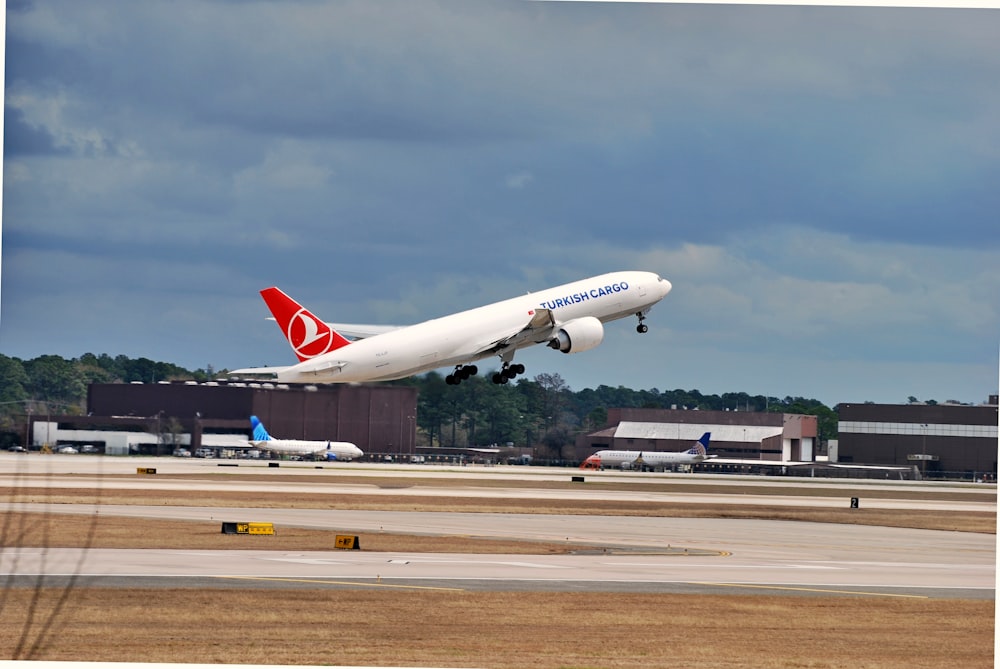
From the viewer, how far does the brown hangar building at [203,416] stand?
17400cm

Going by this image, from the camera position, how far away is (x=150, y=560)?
1703 inches

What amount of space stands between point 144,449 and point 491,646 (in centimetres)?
15410

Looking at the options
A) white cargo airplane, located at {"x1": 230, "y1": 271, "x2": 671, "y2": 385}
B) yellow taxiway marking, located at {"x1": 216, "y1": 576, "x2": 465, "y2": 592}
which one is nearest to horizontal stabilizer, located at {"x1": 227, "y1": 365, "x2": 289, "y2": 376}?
white cargo airplane, located at {"x1": 230, "y1": 271, "x2": 671, "y2": 385}

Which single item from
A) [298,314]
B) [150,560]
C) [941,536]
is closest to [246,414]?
[298,314]

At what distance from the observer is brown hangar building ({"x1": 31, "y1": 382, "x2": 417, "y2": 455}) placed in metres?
174

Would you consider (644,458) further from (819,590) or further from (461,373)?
(819,590)

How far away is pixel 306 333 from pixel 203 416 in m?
99.5

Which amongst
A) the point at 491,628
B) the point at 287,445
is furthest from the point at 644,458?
the point at 491,628

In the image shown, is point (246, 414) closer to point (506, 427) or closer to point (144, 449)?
point (144, 449)

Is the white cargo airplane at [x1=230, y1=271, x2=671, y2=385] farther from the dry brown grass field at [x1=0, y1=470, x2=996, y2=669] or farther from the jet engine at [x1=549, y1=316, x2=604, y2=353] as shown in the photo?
the dry brown grass field at [x1=0, y1=470, x2=996, y2=669]

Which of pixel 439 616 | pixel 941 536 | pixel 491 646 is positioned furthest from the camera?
pixel 941 536

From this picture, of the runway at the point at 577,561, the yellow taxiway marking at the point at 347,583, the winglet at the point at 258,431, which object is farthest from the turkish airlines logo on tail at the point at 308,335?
the winglet at the point at 258,431

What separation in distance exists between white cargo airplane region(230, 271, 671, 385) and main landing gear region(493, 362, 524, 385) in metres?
0.06

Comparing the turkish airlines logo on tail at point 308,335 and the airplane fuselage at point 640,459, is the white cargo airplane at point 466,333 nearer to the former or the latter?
the turkish airlines logo on tail at point 308,335
